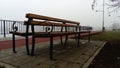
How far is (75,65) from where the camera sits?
15.5 ft

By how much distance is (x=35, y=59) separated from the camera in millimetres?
5098

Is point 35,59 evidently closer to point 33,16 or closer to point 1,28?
point 33,16

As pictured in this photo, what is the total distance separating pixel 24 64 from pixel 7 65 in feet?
1.22

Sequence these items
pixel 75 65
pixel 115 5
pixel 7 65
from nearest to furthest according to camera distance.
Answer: pixel 7 65 < pixel 75 65 < pixel 115 5

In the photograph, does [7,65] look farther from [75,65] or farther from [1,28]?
[1,28]

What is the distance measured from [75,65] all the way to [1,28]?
309 inches

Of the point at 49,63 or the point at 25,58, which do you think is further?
the point at 25,58

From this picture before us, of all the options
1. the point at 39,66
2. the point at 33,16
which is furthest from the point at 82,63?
the point at 33,16

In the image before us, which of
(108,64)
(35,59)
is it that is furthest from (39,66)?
(108,64)

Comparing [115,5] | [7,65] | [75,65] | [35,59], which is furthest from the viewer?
[115,5]

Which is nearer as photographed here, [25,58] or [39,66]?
[39,66]

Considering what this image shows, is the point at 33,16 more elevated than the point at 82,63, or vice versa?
the point at 33,16

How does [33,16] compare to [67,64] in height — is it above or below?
above

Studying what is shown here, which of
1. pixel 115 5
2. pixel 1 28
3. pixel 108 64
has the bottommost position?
pixel 108 64
